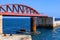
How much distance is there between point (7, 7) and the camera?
55.4m

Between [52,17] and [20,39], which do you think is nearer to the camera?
[20,39]

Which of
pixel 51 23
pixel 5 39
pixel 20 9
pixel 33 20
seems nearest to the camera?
pixel 5 39

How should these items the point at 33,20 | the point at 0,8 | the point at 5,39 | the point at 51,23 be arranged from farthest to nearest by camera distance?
1. the point at 51,23
2. the point at 33,20
3. the point at 0,8
4. the point at 5,39

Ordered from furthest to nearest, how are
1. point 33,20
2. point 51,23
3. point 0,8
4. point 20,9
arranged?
point 51,23
point 33,20
point 20,9
point 0,8

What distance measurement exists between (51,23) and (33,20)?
71.7 ft

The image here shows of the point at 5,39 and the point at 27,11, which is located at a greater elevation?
the point at 27,11

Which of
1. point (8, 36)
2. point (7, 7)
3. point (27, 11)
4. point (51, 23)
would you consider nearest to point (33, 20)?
point (27, 11)

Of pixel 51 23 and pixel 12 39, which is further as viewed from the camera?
pixel 51 23

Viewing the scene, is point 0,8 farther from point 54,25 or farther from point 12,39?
point 54,25

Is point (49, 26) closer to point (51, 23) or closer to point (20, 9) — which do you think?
point (51, 23)

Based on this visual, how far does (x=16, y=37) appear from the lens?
24219 millimetres

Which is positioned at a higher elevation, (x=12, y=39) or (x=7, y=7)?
(x=7, y=7)

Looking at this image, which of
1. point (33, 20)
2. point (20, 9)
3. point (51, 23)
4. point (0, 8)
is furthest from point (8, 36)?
point (51, 23)

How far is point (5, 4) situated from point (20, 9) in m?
9.64
